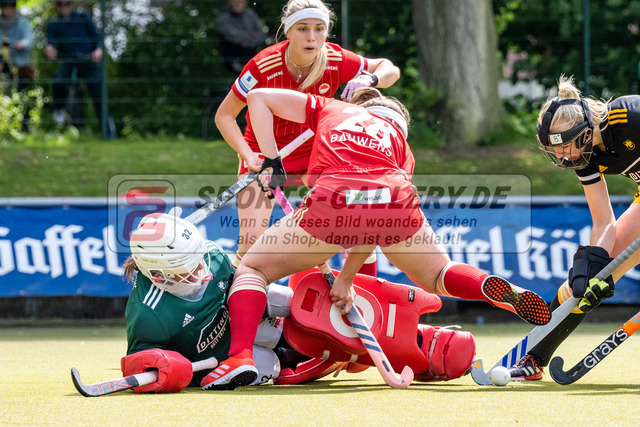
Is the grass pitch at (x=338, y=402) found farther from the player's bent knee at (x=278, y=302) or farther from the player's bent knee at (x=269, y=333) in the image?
the player's bent knee at (x=278, y=302)

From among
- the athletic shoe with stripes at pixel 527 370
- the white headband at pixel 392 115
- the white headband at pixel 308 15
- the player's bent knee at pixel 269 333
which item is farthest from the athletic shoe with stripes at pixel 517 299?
the white headband at pixel 308 15

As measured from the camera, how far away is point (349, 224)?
11.7 ft

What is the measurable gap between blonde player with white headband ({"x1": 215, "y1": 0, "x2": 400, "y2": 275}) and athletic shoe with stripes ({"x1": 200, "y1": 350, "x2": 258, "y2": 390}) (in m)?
1.08

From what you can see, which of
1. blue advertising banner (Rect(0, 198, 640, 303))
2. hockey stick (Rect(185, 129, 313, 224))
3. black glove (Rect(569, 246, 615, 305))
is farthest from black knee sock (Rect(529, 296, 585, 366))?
blue advertising banner (Rect(0, 198, 640, 303))

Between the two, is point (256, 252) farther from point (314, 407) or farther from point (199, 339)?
point (314, 407)

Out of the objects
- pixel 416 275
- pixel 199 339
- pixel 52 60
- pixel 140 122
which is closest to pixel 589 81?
pixel 140 122

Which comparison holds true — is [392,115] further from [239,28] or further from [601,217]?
[239,28]

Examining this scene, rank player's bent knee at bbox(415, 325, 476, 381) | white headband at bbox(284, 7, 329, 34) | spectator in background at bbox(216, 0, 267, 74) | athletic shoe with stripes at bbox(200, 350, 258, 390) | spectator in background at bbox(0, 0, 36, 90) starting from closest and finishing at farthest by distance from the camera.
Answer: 1. athletic shoe with stripes at bbox(200, 350, 258, 390)
2. player's bent knee at bbox(415, 325, 476, 381)
3. white headband at bbox(284, 7, 329, 34)
4. spectator in background at bbox(216, 0, 267, 74)
5. spectator in background at bbox(0, 0, 36, 90)

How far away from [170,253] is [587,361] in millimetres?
1808

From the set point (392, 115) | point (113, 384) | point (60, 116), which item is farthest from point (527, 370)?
point (60, 116)

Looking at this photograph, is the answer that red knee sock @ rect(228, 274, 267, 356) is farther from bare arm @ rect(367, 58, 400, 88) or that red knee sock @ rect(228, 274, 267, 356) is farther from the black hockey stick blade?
bare arm @ rect(367, 58, 400, 88)

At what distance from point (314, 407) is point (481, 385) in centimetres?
96

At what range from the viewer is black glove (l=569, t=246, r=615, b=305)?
3.74 meters

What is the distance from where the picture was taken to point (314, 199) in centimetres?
361
